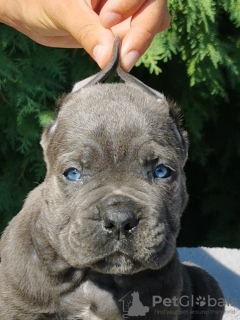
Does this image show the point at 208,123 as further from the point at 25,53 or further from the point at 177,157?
the point at 177,157

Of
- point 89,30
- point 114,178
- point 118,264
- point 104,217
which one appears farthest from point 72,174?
point 89,30

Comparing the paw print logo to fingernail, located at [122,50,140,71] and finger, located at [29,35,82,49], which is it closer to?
fingernail, located at [122,50,140,71]

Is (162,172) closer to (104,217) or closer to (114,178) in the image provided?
(114,178)

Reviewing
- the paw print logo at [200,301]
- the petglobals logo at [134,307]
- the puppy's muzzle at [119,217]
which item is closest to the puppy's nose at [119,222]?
the puppy's muzzle at [119,217]

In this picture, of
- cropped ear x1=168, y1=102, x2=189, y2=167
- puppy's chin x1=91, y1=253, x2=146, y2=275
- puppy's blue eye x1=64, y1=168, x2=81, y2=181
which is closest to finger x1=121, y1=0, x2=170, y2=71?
cropped ear x1=168, y1=102, x2=189, y2=167

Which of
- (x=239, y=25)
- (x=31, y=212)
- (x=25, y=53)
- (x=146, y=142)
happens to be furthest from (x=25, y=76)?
(x=146, y=142)

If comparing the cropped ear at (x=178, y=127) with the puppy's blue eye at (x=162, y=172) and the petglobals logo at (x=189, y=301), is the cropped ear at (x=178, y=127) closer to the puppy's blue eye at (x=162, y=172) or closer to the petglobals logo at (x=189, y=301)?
the puppy's blue eye at (x=162, y=172)
